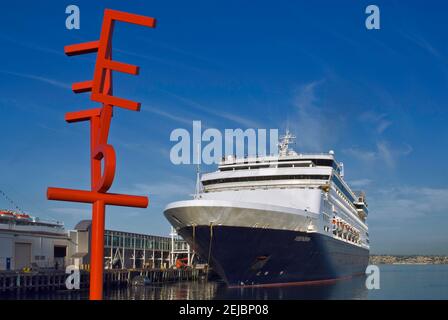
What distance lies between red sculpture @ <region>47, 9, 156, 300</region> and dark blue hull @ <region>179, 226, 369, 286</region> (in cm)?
1901

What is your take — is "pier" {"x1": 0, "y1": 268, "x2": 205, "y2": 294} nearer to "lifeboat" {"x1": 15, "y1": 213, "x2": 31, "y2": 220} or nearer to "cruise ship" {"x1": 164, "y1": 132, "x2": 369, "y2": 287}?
"lifeboat" {"x1": 15, "y1": 213, "x2": 31, "y2": 220}

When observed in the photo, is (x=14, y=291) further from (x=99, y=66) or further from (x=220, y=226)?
(x=99, y=66)

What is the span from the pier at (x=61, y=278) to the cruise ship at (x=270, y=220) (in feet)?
48.6

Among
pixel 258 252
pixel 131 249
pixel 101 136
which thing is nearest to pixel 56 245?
pixel 131 249

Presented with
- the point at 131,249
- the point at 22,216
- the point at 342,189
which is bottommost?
the point at 131,249

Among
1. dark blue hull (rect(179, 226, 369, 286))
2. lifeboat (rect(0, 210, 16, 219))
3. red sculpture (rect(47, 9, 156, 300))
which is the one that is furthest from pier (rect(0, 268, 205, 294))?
red sculpture (rect(47, 9, 156, 300))

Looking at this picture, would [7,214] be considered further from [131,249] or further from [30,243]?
[131,249]

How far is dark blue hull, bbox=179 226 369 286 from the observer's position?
3750 centimetres

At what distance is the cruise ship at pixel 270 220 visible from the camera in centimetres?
3722

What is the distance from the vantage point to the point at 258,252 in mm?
38438

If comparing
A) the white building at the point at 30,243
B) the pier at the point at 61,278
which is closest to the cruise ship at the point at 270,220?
the pier at the point at 61,278

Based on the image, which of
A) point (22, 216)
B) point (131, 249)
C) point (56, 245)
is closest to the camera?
point (56, 245)

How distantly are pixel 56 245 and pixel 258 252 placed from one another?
1046 inches
